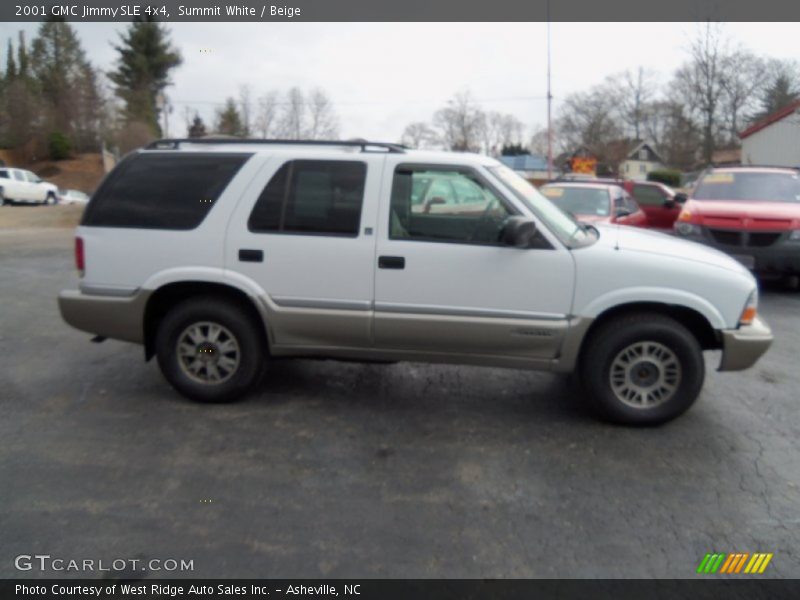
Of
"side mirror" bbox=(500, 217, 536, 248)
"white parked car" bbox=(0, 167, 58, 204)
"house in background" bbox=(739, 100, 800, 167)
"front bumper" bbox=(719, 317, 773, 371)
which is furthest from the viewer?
"house in background" bbox=(739, 100, 800, 167)

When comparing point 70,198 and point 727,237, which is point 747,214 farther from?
point 70,198

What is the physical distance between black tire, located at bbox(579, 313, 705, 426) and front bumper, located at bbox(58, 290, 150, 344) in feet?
10.6

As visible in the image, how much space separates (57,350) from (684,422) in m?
5.58

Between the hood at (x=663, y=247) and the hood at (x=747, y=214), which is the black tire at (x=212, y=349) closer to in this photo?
the hood at (x=663, y=247)

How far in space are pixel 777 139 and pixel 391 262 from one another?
3358 centimetres

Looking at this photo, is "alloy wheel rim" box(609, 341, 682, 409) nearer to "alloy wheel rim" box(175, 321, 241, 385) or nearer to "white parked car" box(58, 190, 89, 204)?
"alloy wheel rim" box(175, 321, 241, 385)

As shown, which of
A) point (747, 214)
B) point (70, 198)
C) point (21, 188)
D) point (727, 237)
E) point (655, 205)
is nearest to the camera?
point (747, 214)

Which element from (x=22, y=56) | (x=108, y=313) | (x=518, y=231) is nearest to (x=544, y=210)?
(x=518, y=231)

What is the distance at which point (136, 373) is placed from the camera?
5738mm

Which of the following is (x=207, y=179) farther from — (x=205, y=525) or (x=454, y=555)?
(x=454, y=555)

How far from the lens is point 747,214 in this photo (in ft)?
30.1

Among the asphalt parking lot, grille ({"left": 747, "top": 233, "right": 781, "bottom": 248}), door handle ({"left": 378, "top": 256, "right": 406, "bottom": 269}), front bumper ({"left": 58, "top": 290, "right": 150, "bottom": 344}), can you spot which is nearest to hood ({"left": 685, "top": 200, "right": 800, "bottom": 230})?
grille ({"left": 747, "top": 233, "right": 781, "bottom": 248})

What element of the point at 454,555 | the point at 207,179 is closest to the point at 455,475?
the point at 454,555

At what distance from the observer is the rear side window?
190 inches
